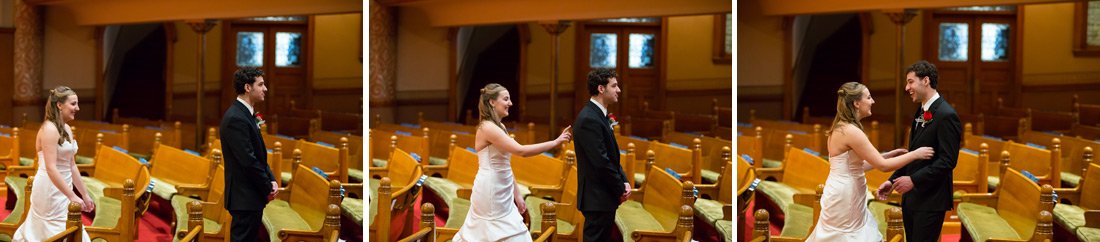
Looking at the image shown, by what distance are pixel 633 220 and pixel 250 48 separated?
181 centimetres

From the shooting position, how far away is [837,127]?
3324 millimetres

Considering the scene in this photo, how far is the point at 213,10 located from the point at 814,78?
2943mm

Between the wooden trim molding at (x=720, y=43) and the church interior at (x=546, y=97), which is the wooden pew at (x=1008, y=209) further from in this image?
the wooden trim molding at (x=720, y=43)

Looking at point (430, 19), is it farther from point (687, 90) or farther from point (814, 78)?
point (814, 78)

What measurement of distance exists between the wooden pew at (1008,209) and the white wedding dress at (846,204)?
537mm

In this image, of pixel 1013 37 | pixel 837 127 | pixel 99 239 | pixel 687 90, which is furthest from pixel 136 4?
pixel 1013 37

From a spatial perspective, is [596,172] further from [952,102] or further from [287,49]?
[952,102]

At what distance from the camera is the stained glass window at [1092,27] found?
5.89 metres

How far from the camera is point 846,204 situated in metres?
3.43

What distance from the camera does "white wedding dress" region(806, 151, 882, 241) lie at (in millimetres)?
3395

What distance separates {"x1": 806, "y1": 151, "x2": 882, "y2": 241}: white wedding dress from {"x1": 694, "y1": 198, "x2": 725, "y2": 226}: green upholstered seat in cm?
67

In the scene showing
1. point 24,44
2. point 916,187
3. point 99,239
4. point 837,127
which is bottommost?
point 99,239

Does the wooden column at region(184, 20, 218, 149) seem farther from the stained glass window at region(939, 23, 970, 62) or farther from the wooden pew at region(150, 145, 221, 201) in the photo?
the stained glass window at region(939, 23, 970, 62)

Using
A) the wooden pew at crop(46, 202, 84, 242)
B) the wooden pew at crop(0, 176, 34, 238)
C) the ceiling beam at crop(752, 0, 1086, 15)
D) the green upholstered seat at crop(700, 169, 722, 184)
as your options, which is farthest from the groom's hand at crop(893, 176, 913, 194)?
the wooden pew at crop(0, 176, 34, 238)
